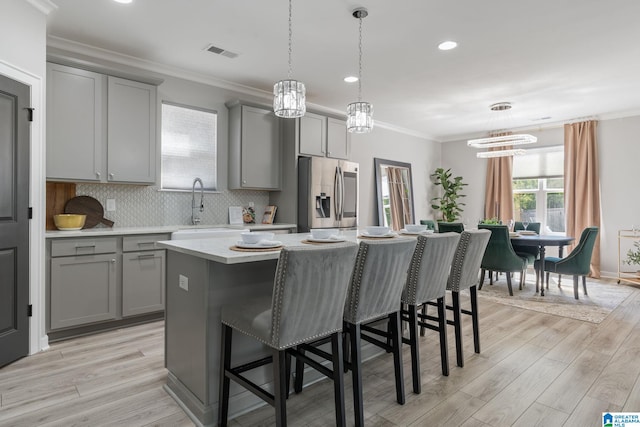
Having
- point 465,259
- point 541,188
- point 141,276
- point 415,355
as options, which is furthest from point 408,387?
point 541,188

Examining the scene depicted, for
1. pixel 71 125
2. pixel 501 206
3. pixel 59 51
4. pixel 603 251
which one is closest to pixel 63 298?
pixel 71 125

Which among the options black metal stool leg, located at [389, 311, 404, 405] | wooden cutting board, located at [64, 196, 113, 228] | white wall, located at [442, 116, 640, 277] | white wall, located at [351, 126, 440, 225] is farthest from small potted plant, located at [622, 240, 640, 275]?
wooden cutting board, located at [64, 196, 113, 228]

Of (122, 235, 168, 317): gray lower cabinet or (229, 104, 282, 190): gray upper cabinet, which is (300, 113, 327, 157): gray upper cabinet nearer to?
(229, 104, 282, 190): gray upper cabinet

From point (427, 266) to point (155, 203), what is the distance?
314 cm

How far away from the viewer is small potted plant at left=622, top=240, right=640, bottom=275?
5.56 meters

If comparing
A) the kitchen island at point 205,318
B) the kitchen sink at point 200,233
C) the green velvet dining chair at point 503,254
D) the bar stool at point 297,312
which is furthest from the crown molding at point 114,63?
the green velvet dining chair at point 503,254

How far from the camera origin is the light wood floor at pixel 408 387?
6.67 feet

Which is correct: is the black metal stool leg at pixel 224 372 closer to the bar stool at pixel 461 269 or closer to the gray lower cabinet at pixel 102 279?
the bar stool at pixel 461 269

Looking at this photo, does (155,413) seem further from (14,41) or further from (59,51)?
(59,51)

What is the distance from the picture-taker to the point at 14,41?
2703mm

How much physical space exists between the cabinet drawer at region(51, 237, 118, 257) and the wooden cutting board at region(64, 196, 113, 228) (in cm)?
52

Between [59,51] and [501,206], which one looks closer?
[59,51]

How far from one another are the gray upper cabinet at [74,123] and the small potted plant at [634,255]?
23.8 feet

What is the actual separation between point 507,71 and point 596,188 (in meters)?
3.38
